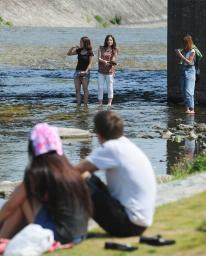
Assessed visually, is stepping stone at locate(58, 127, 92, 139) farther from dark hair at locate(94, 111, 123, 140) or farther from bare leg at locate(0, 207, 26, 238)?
bare leg at locate(0, 207, 26, 238)

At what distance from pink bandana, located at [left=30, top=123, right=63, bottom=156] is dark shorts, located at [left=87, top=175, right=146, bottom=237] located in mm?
560

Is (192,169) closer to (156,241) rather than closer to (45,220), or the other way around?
(156,241)

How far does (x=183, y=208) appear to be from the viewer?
998cm

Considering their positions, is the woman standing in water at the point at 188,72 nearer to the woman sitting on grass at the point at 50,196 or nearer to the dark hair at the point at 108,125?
the dark hair at the point at 108,125

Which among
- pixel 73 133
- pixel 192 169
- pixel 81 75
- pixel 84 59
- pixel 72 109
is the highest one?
pixel 84 59

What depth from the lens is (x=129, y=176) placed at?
348 inches

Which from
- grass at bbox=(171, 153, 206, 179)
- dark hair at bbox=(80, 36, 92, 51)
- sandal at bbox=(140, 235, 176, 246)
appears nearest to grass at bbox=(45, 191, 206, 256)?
sandal at bbox=(140, 235, 176, 246)

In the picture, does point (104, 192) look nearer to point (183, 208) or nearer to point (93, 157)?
point (93, 157)

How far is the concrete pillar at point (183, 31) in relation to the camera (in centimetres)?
2414

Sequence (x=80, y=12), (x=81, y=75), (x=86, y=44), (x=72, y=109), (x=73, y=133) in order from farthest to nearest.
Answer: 1. (x=80, y=12)
2. (x=72, y=109)
3. (x=81, y=75)
4. (x=86, y=44)
5. (x=73, y=133)

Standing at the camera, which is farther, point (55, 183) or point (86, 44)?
point (86, 44)

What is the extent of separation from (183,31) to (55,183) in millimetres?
16548

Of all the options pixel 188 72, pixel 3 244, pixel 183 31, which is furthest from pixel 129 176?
pixel 183 31

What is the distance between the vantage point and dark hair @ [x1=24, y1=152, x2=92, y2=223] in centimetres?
838
